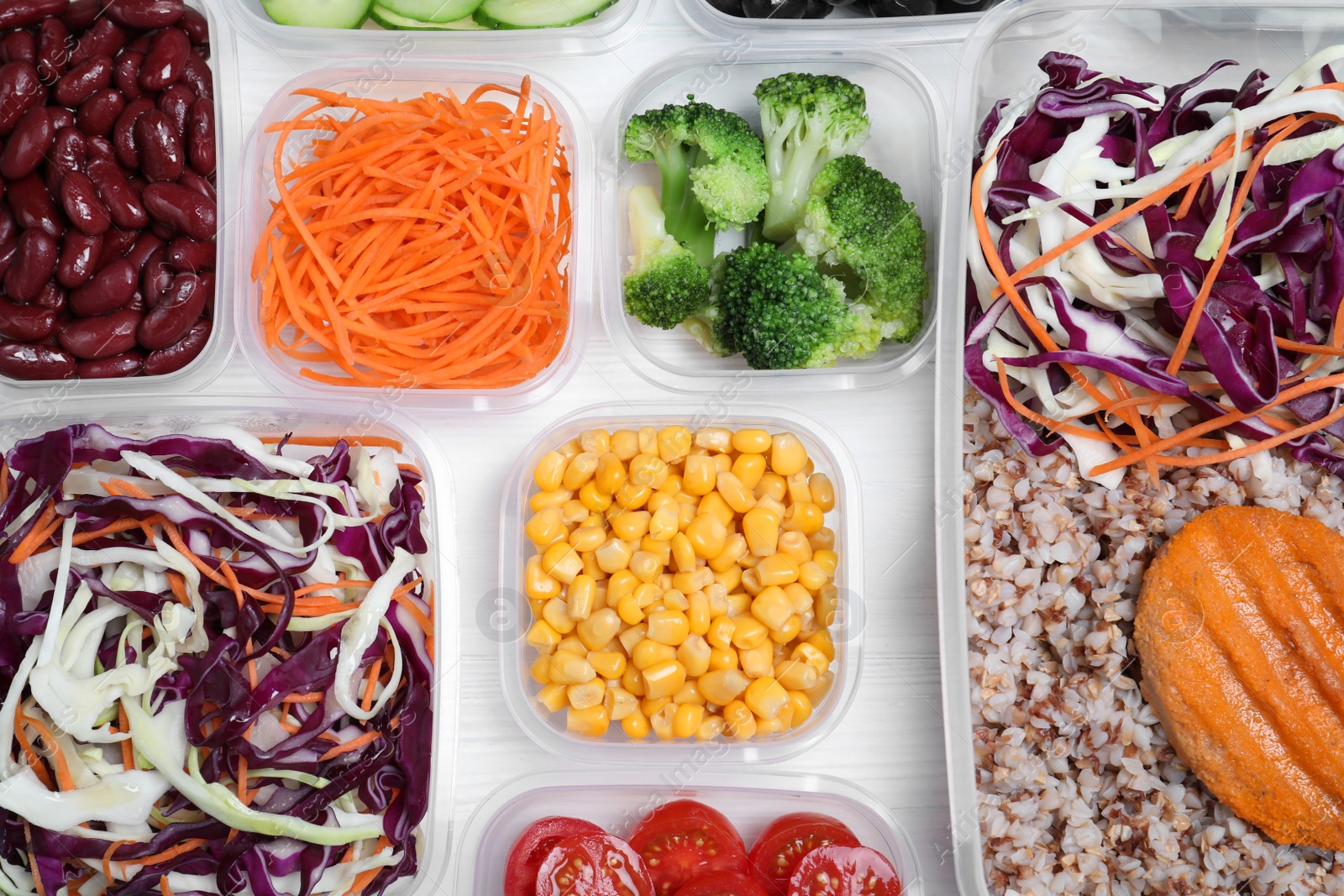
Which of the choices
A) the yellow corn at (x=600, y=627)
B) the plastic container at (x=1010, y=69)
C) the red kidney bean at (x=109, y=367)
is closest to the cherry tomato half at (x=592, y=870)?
the yellow corn at (x=600, y=627)

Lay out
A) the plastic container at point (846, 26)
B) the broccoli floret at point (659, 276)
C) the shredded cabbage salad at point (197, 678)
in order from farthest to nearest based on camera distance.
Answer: the plastic container at point (846, 26) < the broccoli floret at point (659, 276) < the shredded cabbage salad at point (197, 678)

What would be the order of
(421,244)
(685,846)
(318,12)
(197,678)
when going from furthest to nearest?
(318,12)
(421,244)
(685,846)
(197,678)

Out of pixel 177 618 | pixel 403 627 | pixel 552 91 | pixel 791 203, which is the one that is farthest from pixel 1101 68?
pixel 177 618

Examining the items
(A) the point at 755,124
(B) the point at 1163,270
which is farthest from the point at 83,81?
(B) the point at 1163,270

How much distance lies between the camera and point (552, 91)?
1.96 m

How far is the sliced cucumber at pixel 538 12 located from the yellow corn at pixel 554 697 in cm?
139

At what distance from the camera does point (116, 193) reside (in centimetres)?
177

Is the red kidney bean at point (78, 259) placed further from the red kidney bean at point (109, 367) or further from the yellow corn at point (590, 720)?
the yellow corn at point (590, 720)

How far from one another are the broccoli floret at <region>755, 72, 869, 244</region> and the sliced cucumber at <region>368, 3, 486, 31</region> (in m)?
0.66

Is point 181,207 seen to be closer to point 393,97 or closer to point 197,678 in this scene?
point 393,97

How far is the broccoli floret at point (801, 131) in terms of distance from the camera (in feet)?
5.93

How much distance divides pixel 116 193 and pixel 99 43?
332mm

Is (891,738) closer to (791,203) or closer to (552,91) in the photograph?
(791,203)

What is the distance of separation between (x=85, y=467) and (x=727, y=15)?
5.23 ft
